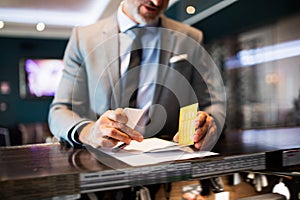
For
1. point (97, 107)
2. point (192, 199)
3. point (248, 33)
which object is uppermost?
point (248, 33)

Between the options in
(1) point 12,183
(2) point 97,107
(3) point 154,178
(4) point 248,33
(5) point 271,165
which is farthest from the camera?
(4) point 248,33

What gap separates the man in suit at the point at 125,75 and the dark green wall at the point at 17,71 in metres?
0.05

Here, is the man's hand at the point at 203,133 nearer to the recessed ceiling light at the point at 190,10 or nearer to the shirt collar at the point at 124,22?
the shirt collar at the point at 124,22

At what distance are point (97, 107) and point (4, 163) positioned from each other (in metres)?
0.32

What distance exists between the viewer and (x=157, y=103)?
0.94 m

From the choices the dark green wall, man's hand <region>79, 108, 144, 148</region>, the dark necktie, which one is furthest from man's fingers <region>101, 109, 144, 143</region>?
the dark green wall

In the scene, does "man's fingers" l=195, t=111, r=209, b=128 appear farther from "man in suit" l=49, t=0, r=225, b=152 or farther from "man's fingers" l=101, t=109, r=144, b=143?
"man's fingers" l=101, t=109, r=144, b=143

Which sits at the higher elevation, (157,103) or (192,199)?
(157,103)

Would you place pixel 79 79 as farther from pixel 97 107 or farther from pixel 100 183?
pixel 100 183

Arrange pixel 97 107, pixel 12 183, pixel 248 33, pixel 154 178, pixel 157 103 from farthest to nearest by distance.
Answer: pixel 248 33, pixel 157 103, pixel 97 107, pixel 154 178, pixel 12 183

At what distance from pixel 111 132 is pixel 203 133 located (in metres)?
0.21

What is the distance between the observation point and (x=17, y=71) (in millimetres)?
958

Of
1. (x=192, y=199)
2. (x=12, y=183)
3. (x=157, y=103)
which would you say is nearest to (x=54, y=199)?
(x=12, y=183)

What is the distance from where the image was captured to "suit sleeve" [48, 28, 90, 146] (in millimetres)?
791
